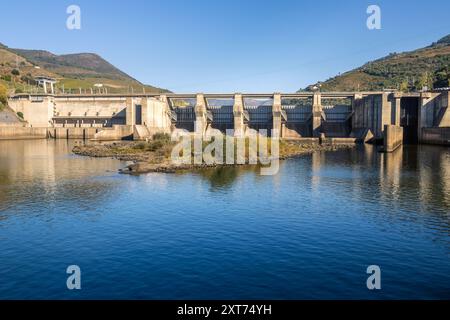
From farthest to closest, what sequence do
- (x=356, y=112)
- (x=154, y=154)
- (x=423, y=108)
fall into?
(x=356, y=112) → (x=423, y=108) → (x=154, y=154)

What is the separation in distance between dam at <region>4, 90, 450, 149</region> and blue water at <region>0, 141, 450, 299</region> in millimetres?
44097

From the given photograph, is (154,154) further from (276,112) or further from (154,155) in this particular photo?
(276,112)

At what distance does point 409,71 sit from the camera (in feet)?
614

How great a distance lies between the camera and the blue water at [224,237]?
15.0m

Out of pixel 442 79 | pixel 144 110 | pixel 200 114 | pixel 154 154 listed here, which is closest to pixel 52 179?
pixel 154 154

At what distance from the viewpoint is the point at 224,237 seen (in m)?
20.6

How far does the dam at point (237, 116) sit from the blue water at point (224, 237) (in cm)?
4410

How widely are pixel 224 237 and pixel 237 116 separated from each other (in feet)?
234

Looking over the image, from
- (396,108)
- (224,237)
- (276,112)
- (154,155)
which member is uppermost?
(396,108)

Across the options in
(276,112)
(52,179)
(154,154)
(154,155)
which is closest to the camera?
(52,179)

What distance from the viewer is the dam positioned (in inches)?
3132

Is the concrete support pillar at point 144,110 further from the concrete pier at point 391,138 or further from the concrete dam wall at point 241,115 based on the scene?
the concrete pier at point 391,138

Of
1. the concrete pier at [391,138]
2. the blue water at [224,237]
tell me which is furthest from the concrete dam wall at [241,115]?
the blue water at [224,237]

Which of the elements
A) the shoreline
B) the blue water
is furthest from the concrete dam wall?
the blue water
